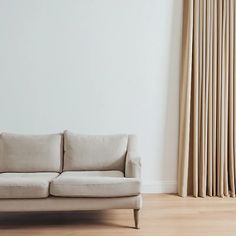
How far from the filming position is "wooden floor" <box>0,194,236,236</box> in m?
2.78

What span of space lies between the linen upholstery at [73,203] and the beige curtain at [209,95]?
131 centimetres

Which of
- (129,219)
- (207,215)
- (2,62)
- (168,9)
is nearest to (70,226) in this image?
(129,219)

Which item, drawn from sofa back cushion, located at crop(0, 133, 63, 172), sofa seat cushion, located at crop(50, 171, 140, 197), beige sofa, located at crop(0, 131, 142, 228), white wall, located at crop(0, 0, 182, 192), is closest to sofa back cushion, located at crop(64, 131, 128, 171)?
beige sofa, located at crop(0, 131, 142, 228)

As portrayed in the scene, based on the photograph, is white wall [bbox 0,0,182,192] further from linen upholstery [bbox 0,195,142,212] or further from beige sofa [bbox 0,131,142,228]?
linen upholstery [bbox 0,195,142,212]

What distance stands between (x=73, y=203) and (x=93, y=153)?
785 millimetres

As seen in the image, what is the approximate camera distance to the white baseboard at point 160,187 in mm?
4109

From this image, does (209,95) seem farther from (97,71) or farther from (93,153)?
(93,153)

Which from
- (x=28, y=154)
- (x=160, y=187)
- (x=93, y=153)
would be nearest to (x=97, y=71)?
(x=93, y=153)

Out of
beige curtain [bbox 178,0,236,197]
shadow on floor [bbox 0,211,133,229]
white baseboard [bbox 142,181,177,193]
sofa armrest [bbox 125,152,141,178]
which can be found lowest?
shadow on floor [bbox 0,211,133,229]

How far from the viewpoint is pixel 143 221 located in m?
3.04

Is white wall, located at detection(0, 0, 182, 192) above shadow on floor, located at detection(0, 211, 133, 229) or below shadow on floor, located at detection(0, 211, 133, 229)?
above

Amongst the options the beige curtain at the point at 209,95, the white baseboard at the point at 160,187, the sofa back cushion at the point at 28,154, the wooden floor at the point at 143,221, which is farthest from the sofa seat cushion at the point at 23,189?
Answer: the beige curtain at the point at 209,95

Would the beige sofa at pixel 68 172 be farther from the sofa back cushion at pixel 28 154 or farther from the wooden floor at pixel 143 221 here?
the wooden floor at pixel 143 221

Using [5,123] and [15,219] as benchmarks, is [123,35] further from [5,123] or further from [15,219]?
[15,219]
